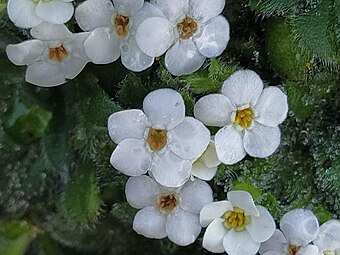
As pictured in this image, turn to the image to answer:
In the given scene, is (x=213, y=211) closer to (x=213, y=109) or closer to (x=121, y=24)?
(x=213, y=109)

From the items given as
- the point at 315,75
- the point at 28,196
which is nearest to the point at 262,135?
the point at 315,75

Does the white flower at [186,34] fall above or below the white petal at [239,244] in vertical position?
above

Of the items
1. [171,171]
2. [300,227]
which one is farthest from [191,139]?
[300,227]

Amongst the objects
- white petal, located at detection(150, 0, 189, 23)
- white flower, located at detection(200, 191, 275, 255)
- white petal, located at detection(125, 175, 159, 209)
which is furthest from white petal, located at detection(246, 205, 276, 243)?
white petal, located at detection(150, 0, 189, 23)

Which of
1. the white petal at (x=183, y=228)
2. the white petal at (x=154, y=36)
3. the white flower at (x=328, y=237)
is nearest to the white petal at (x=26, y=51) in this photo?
the white petal at (x=154, y=36)

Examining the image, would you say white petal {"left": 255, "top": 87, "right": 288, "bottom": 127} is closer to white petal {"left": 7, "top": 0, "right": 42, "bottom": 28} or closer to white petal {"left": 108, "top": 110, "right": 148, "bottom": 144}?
white petal {"left": 108, "top": 110, "right": 148, "bottom": 144}

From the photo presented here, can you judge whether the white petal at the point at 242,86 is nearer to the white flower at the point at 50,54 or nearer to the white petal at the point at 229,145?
the white petal at the point at 229,145
